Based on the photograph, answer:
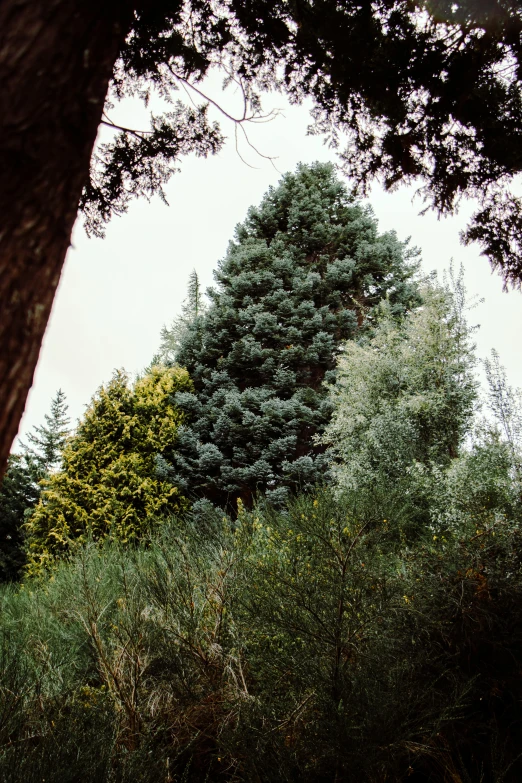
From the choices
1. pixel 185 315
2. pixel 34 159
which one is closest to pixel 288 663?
pixel 34 159

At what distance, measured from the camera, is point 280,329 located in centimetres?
1135

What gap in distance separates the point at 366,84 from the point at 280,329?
7834 millimetres

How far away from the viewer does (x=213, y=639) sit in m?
3.68

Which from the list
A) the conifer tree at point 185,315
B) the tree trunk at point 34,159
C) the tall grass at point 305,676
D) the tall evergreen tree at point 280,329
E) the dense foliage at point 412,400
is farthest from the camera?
the conifer tree at point 185,315

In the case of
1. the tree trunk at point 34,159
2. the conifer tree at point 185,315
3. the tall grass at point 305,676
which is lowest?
the tall grass at point 305,676

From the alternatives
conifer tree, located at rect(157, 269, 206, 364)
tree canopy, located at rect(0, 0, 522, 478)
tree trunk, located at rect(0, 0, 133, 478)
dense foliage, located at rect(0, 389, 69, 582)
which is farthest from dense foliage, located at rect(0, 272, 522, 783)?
conifer tree, located at rect(157, 269, 206, 364)

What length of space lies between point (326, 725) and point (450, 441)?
676cm

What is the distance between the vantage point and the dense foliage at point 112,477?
372 inches

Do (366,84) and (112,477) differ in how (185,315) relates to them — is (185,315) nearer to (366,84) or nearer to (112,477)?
(112,477)

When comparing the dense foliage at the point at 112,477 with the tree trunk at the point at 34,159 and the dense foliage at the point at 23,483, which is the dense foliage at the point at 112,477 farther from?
the tree trunk at the point at 34,159

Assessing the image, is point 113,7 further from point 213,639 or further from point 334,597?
point 213,639

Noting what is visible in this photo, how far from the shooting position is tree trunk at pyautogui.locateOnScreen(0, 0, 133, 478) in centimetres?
116

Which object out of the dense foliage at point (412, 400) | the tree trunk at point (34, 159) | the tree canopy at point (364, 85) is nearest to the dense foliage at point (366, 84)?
the tree canopy at point (364, 85)

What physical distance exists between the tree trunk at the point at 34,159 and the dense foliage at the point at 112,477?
324 inches
